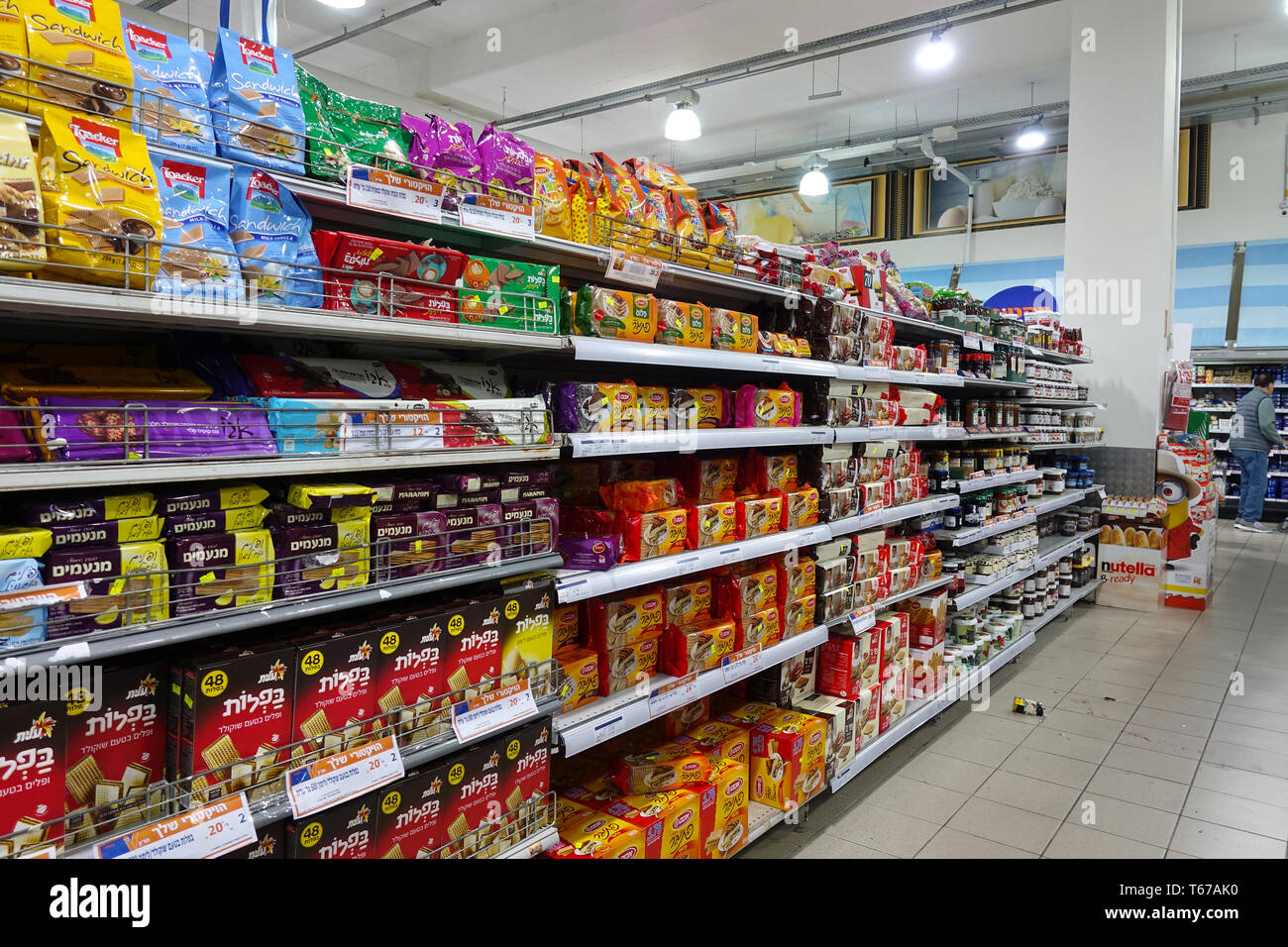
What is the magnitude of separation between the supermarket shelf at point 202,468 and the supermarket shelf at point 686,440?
306 millimetres

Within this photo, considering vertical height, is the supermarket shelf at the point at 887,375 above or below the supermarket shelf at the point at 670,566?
above

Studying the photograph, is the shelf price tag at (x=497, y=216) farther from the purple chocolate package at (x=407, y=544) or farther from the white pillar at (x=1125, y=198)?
the white pillar at (x=1125, y=198)

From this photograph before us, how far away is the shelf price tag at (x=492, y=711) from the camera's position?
6.20 ft

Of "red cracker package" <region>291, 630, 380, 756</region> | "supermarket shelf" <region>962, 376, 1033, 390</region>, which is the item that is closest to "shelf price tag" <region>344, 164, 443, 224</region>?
"red cracker package" <region>291, 630, 380, 756</region>

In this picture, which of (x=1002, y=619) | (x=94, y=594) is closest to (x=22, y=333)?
(x=94, y=594)

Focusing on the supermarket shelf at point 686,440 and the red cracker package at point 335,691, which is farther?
the supermarket shelf at point 686,440

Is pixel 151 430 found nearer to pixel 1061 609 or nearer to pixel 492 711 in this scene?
pixel 492 711

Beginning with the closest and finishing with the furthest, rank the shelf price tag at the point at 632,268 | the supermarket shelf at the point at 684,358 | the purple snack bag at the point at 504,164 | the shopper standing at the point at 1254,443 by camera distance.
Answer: the purple snack bag at the point at 504,164
the supermarket shelf at the point at 684,358
the shelf price tag at the point at 632,268
the shopper standing at the point at 1254,443

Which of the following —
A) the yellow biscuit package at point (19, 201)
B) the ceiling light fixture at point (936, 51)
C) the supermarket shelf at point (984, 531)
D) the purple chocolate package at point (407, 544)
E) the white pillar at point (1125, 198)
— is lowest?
the supermarket shelf at point (984, 531)

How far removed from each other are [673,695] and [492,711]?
2.43 ft

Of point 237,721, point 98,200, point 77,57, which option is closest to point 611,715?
point 237,721

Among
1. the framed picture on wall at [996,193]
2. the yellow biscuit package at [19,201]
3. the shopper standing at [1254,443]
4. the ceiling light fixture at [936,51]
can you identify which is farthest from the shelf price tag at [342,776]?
the framed picture on wall at [996,193]

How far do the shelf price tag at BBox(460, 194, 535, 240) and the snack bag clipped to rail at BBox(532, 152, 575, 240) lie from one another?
0.41 feet
